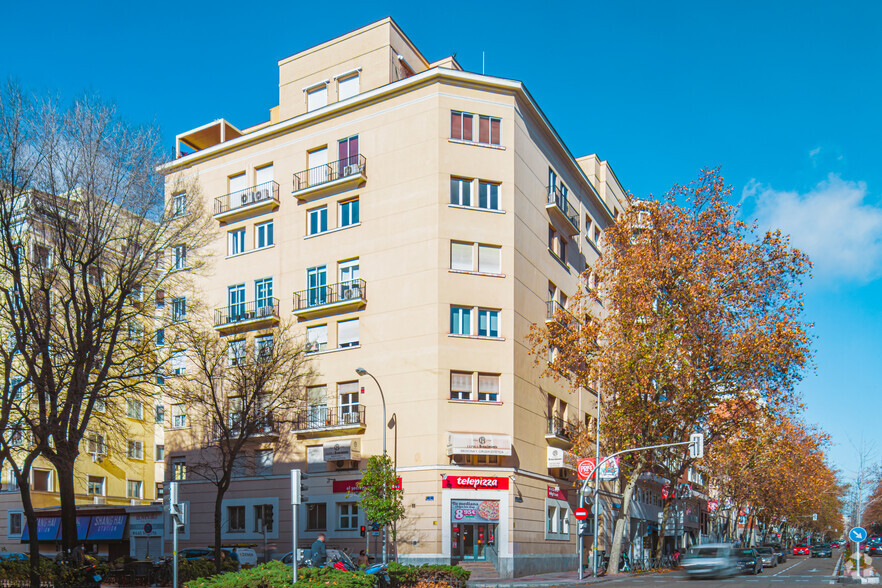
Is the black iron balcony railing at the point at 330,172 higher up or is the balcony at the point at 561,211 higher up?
the black iron balcony railing at the point at 330,172

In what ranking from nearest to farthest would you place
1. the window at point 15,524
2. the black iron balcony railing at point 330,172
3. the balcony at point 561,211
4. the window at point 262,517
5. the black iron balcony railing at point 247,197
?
the window at point 262,517
the black iron balcony railing at point 330,172
the black iron balcony railing at point 247,197
the balcony at point 561,211
the window at point 15,524

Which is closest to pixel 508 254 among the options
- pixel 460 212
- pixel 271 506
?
pixel 460 212

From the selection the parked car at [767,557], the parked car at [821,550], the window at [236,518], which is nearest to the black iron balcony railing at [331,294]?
the window at [236,518]

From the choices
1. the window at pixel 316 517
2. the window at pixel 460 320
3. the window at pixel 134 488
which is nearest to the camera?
the window at pixel 460 320

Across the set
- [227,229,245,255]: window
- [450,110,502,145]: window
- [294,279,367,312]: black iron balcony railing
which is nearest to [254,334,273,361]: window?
[294,279,367,312]: black iron balcony railing

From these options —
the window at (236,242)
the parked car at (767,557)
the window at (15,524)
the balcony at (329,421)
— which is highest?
the window at (236,242)

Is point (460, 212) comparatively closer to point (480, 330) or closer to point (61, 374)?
point (480, 330)

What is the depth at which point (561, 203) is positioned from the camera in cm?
4759

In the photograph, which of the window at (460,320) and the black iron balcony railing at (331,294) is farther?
the black iron balcony railing at (331,294)

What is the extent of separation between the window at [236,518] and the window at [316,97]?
2282 cm

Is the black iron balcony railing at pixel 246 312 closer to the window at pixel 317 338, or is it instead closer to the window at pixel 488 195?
the window at pixel 317 338

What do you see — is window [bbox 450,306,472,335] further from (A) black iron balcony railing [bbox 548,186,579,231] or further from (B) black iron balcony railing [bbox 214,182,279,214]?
(B) black iron balcony railing [bbox 214,182,279,214]

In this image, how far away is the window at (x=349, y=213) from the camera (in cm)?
4288

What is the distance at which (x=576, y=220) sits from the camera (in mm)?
50844
